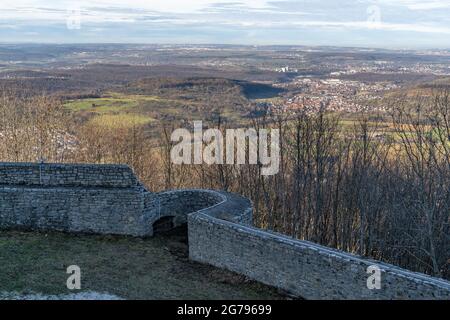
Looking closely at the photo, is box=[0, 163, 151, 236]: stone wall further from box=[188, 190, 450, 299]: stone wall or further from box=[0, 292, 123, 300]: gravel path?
box=[0, 292, 123, 300]: gravel path

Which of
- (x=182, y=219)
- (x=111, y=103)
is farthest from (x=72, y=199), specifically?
(x=111, y=103)

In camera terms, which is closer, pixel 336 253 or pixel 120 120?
pixel 336 253

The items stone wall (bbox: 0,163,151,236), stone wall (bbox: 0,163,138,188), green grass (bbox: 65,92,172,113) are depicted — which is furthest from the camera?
green grass (bbox: 65,92,172,113)

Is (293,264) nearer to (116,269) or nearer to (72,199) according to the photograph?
(116,269)

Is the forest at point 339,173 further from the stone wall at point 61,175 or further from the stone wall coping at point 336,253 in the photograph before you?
the stone wall at point 61,175

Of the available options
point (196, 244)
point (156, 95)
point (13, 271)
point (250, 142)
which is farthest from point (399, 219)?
point (156, 95)

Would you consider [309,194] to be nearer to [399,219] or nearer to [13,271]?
[399,219]

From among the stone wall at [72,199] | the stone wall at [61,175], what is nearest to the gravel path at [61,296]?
the stone wall at [72,199]

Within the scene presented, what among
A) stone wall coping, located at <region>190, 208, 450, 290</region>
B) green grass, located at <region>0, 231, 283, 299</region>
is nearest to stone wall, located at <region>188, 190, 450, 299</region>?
stone wall coping, located at <region>190, 208, 450, 290</region>
